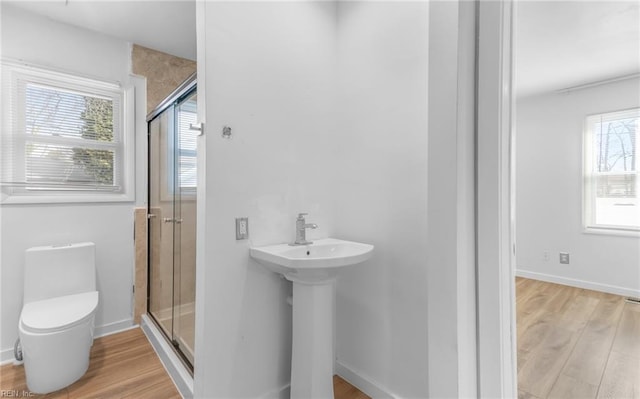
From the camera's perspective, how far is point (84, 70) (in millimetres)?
2338

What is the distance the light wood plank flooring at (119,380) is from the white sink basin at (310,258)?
0.85 m

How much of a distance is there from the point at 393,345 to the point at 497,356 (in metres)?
0.58

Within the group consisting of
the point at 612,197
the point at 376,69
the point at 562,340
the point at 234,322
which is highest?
the point at 376,69

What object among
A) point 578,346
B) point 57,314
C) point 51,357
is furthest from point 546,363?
point 57,314

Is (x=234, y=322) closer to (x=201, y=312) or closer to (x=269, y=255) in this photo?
(x=201, y=312)

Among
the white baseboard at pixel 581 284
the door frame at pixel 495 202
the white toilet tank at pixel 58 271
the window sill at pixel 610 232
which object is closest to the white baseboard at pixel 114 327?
the white toilet tank at pixel 58 271

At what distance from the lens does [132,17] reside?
2.13 m

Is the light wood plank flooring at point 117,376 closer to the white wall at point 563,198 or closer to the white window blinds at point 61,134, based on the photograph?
the white window blinds at point 61,134

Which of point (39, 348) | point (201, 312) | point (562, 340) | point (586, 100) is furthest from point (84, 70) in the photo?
point (586, 100)

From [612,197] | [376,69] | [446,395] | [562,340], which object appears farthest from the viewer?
[612,197]

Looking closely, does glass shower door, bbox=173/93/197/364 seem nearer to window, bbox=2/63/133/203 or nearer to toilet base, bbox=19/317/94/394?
toilet base, bbox=19/317/94/394

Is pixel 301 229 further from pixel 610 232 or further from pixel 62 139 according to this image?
pixel 610 232

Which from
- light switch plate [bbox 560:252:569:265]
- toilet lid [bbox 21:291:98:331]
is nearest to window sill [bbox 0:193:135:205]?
toilet lid [bbox 21:291:98:331]

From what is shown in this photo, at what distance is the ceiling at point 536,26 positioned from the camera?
6.50 ft
